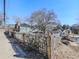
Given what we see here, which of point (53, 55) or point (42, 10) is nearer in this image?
point (53, 55)

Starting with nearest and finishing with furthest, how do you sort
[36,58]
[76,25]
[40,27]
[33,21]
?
[36,58] < [40,27] < [33,21] < [76,25]

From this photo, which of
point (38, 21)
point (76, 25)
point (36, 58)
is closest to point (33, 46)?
point (36, 58)

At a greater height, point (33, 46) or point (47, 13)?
point (47, 13)

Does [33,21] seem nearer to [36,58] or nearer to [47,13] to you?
[47,13]

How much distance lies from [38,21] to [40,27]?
3075 millimetres

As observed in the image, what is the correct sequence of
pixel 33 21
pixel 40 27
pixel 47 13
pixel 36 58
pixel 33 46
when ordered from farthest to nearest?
pixel 33 21
pixel 47 13
pixel 40 27
pixel 33 46
pixel 36 58

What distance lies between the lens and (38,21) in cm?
4316

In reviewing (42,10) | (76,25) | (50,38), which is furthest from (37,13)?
(50,38)

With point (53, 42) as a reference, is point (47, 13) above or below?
above

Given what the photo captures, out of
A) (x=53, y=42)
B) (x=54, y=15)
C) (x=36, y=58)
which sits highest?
(x=54, y=15)

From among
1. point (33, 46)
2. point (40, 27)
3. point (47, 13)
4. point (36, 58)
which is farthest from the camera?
point (47, 13)

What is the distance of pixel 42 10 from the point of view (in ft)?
145

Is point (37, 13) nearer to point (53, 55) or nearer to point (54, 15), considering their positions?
point (54, 15)

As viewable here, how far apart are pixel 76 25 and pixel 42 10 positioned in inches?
688
